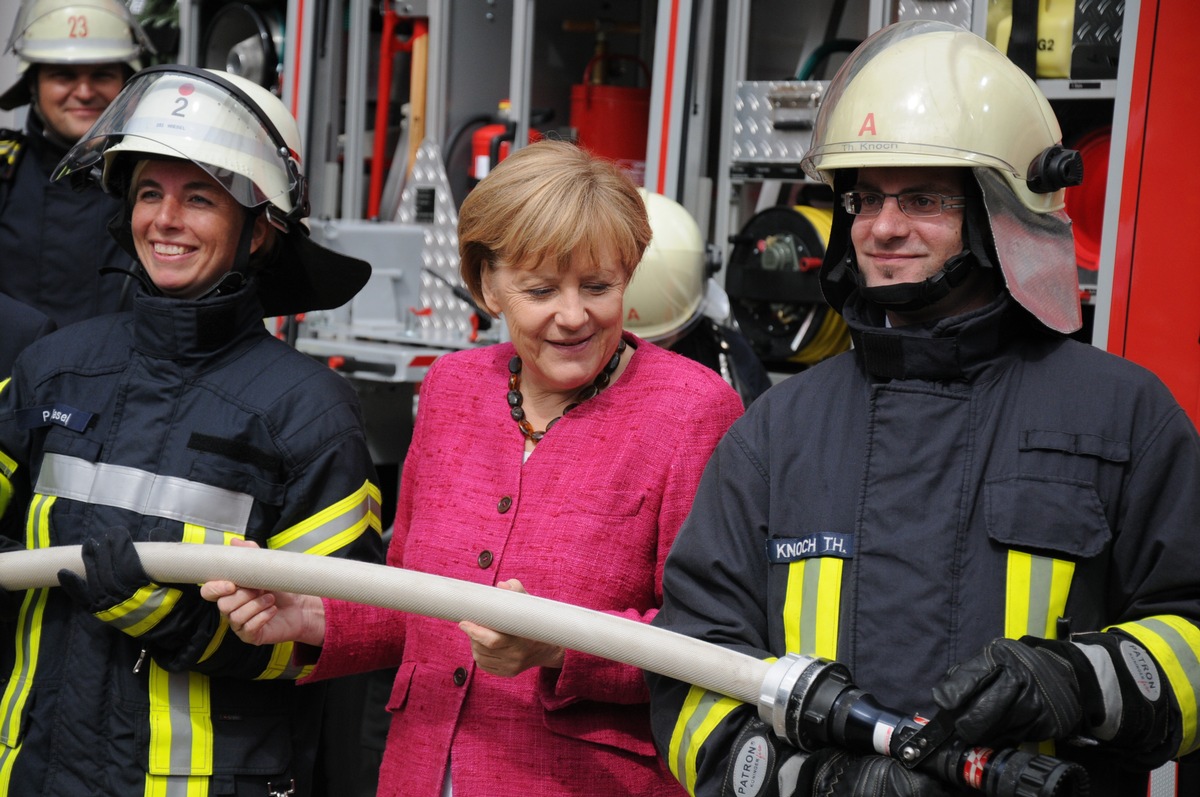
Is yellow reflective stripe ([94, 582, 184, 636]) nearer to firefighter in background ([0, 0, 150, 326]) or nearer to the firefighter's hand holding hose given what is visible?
the firefighter's hand holding hose

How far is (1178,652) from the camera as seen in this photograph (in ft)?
5.79

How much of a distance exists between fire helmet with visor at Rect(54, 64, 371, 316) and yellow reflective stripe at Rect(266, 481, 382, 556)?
0.51 m

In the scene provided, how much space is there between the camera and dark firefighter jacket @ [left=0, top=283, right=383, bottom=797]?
230cm

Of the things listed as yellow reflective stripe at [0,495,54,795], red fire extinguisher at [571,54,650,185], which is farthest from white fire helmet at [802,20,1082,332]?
red fire extinguisher at [571,54,650,185]

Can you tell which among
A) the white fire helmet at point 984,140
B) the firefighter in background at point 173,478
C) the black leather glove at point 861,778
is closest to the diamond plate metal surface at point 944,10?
the white fire helmet at point 984,140

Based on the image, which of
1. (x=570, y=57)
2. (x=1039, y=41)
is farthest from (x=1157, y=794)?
(x=570, y=57)

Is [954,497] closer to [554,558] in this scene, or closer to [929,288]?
[929,288]

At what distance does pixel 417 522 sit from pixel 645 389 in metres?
0.46

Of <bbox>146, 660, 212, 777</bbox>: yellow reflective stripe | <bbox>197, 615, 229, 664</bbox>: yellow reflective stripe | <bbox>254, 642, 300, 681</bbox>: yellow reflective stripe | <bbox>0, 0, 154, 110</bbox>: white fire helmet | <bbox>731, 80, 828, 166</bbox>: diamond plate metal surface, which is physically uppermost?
<bbox>0, 0, 154, 110</bbox>: white fire helmet

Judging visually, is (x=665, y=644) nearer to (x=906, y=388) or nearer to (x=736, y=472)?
(x=736, y=472)

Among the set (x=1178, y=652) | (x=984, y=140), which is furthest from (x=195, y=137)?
(x=1178, y=652)

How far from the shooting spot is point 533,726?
2.16 meters

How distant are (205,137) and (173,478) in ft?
2.09

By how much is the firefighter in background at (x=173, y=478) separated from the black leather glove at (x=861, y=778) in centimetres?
94
